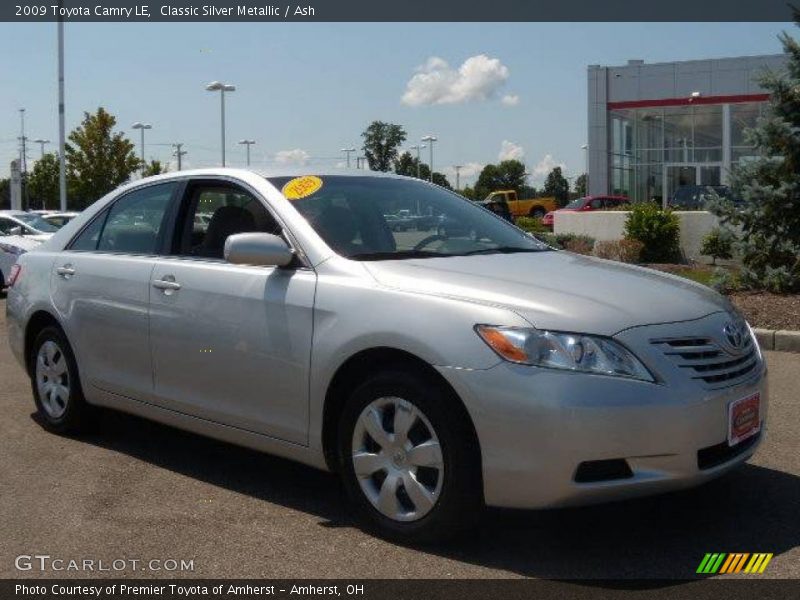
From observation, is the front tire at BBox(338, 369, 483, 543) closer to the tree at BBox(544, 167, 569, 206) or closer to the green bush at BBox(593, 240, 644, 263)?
the green bush at BBox(593, 240, 644, 263)

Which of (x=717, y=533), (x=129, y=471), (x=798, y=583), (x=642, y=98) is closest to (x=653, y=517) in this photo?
(x=717, y=533)

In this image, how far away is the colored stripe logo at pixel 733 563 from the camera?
150 inches

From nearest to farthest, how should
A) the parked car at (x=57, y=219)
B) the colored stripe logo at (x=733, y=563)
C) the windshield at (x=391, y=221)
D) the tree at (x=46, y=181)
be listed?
the colored stripe logo at (x=733, y=563) < the windshield at (x=391, y=221) < the parked car at (x=57, y=219) < the tree at (x=46, y=181)

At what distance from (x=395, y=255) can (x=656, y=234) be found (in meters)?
14.1

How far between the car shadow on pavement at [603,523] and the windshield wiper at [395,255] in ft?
3.80


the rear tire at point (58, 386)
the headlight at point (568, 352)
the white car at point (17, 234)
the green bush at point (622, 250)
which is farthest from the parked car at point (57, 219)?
the headlight at point (568, 352)

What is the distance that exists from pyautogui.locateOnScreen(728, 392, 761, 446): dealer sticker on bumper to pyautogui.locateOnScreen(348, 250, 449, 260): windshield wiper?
1498 mm

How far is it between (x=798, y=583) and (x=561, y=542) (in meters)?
0.92

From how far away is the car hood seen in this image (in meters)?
3.86

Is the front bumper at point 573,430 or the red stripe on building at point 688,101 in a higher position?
the red stripe on building at point 688,101

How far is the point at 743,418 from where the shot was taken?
412 centimetres

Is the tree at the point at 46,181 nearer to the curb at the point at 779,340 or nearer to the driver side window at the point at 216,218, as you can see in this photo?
the curb at the point at 779,340

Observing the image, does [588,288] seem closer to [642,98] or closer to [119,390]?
[119,390]

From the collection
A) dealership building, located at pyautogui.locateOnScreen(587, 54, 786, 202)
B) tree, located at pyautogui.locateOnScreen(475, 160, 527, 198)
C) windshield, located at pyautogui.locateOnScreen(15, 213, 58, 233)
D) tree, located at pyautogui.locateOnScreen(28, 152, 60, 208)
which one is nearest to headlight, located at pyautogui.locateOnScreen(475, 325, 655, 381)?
windshield, located at pyautogui.locateOnScreen(15, 213, 58, 233)
